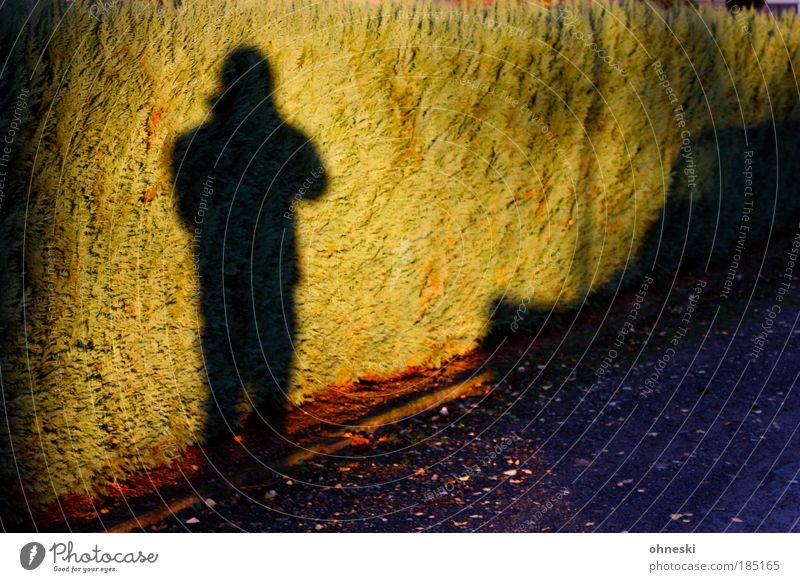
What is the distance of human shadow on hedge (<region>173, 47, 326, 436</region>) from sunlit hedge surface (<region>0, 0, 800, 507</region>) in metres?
0.02

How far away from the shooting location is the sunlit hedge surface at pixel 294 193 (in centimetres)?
479

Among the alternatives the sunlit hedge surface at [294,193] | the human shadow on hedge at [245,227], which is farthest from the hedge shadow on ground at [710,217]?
the human shadow on hedge at [245,227]

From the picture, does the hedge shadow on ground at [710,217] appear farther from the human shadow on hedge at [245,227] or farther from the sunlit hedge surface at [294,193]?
the human shadow on hedge at [245,227]

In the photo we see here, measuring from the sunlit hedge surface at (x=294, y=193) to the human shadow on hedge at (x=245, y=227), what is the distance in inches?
0.6

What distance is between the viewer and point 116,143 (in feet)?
16.4

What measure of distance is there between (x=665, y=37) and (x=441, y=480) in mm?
5654

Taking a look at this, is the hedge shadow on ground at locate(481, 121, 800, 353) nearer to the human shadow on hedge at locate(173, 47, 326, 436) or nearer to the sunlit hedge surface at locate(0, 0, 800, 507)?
the sunlit hedge surface at locate(0, 0, 800, 507)

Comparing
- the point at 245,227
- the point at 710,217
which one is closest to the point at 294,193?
the point at 245,227

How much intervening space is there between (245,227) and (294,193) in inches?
19.4

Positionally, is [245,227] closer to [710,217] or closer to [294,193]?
[294,193]

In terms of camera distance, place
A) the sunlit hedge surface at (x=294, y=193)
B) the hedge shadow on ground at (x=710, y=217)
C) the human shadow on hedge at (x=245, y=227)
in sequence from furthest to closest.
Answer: the hedge shadow on ground at (x=710, y=217)
the human shadow on hedge at (x=245, y=227)
the sunlit hedge surface at (x=294, y=193)

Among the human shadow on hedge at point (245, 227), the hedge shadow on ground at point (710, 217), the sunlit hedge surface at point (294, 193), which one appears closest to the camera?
the sunlit hedge surface at point (294, 193)

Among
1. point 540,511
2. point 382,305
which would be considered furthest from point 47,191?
Result: point 540,511

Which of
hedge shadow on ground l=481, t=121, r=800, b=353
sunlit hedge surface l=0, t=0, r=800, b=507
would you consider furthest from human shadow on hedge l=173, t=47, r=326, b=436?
hedge shadow on ground l=481, t=121, r=800, b=353
